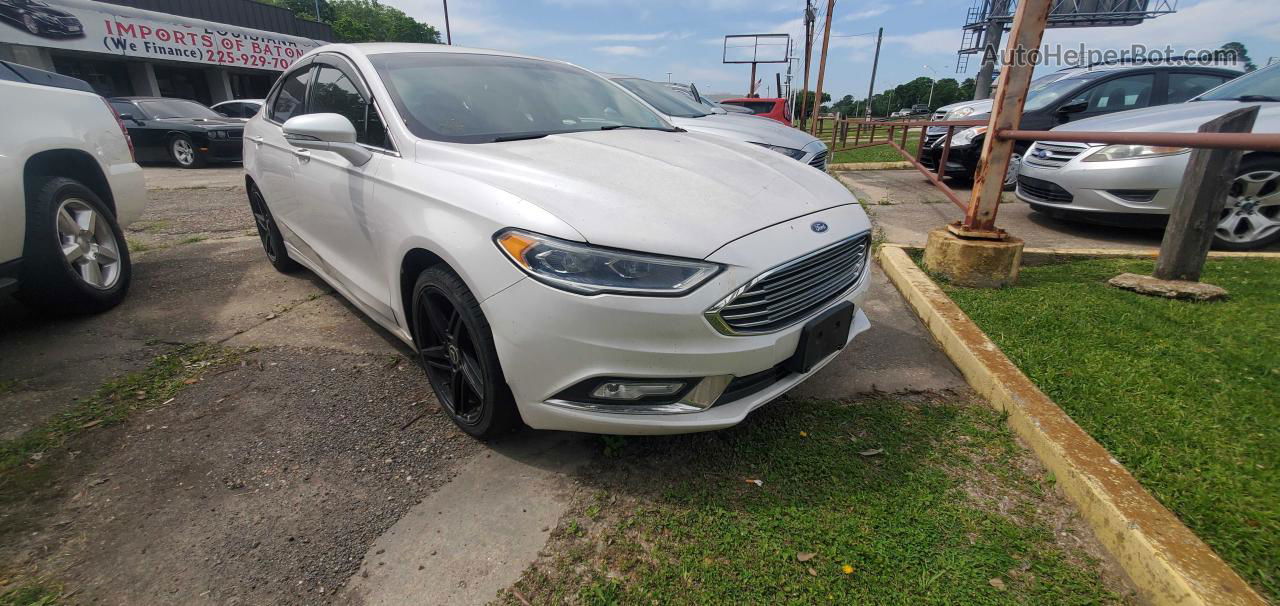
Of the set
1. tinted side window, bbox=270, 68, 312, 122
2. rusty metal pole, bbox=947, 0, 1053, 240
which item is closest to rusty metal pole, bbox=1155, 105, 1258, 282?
rusty metal pole, bbox=947, 0, 1053, 240

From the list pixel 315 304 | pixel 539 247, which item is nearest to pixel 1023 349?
pixel 539 247

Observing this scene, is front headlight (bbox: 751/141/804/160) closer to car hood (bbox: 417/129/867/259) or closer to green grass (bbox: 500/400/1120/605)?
car hood (bbox: 417/129/867/259)

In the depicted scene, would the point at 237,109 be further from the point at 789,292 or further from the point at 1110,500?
the point at 1110,500

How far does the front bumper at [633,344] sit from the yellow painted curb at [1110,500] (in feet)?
3.24

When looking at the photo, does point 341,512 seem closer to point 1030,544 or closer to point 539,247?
point 539,247

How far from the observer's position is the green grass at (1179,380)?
1.69 m

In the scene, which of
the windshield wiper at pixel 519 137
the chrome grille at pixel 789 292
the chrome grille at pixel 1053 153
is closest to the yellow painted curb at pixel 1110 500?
the chrome grille at pixel 789 292

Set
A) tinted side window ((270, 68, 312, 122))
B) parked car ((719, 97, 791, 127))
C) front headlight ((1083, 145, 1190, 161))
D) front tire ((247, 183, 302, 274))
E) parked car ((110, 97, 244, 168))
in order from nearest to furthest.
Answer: tinted side window ((270, 68, 312, 122)) → front tire ((247, 183, 302, 274)) → front headlight ((1083, 145, 1190, 161)) → parked car ((110, 97, 244, 168)) → parked car ((719, 97, 791, 127))

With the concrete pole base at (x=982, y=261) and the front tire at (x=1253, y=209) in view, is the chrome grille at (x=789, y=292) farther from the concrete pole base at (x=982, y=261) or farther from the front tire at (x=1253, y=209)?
the front tire at (x=1253, y=209)

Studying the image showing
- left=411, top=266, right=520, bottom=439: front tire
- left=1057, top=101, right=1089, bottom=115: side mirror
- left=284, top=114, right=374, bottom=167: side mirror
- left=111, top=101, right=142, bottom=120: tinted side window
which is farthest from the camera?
left=111, top=101, right=142, bottom=120: tinted side window

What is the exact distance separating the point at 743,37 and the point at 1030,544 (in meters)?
38.0

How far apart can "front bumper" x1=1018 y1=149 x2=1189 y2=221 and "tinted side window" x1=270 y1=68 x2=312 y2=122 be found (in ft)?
19.9

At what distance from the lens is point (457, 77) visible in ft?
9.12

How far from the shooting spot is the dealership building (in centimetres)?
1514
